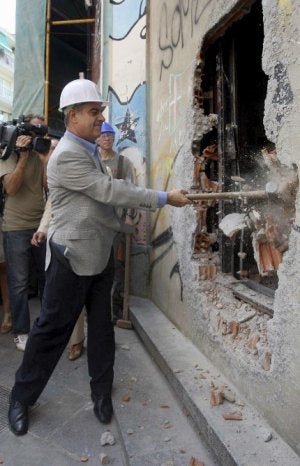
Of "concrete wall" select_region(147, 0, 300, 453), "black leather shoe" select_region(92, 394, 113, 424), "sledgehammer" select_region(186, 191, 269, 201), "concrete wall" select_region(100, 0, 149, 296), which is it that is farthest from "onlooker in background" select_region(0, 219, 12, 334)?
"sledgehammer" select_region(186, 191, 269, 201)

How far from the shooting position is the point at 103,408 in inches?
104

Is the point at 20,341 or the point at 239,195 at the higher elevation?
the point at 239,195

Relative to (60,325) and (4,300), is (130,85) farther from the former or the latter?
(60,325)

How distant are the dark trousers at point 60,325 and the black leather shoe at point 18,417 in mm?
47

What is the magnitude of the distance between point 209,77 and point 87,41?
24.8 ft

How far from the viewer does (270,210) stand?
2.18 meters

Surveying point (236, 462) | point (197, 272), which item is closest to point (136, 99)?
point (197, 272)

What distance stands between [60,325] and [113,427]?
0.75 meters

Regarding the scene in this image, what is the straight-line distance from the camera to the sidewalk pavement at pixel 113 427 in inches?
88.5

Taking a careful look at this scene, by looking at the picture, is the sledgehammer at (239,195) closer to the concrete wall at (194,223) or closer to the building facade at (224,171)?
the building facade at (224,171)

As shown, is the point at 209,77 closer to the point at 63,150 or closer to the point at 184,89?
the point at 184,89

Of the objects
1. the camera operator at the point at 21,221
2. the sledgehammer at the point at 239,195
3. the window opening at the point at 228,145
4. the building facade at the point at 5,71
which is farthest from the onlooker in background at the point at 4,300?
the building facade at the point at 5,71

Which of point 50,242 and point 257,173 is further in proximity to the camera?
point 257,173

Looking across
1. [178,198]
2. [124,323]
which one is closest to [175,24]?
[178,198]
